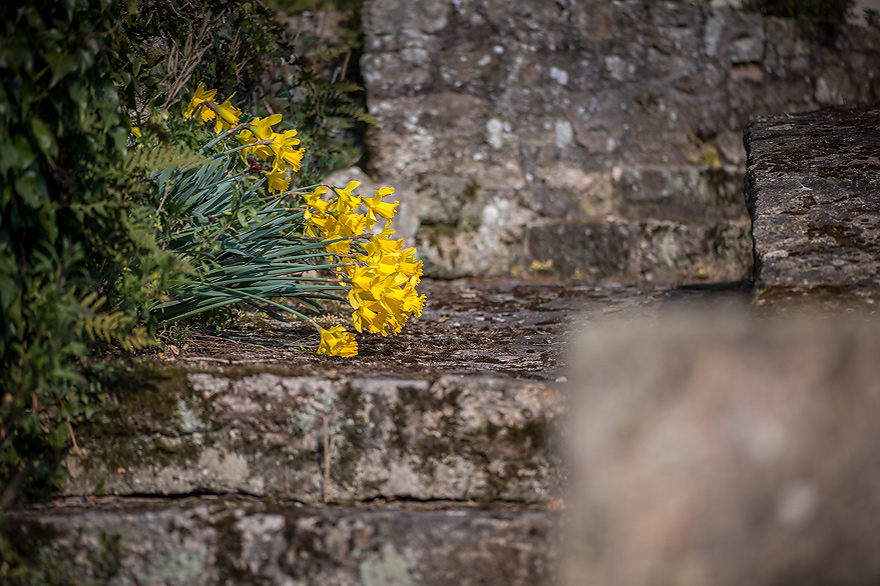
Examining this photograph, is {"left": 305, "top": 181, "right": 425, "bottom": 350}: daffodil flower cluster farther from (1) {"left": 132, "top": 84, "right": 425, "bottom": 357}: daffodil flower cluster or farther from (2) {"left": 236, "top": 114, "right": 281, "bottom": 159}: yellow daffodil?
(2) {"left": 236, "top": 114, "right": 281, "bottom": 159}: yellow daffodil

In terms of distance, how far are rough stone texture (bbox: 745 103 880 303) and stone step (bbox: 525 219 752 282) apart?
87cm

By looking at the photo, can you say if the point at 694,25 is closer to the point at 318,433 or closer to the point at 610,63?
the point at 610,63

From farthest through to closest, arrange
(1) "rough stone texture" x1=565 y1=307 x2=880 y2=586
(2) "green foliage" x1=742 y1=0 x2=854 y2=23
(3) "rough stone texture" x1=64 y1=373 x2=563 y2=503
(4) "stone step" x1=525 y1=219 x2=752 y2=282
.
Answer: (2) "green foliage" x1=742 y1=0 x2=854 y2=23 → (4) "stone step" x1=525 y1=219 x2=752 y2=282 → (3) "rough stone texture" x1=64 y1=373 x2=563 y2=503 → (1) "rough stone texture" x1=565 y1=307 x2=880 y2=586

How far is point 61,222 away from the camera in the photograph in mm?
1324

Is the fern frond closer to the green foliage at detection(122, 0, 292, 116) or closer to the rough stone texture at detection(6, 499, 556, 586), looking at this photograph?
the green foliage at detection(122, 0, 292, 116)

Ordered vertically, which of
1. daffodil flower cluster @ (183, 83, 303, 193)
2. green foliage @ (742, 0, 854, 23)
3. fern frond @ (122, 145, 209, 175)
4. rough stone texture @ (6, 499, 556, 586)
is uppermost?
green foliage @ (742, 0, 854, 23)

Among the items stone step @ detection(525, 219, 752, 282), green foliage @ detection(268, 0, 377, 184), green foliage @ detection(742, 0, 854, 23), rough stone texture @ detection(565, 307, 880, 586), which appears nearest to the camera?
rough stone texture @ detection(565, 307, 880, 586)

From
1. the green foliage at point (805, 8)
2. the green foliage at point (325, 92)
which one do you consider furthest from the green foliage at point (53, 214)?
the green foliage at point (805, 8)

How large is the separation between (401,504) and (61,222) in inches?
37.0

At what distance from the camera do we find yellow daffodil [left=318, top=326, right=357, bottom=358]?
5.24ft

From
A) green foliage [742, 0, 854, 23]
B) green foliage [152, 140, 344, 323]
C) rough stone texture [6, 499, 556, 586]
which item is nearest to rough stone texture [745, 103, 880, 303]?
rough stone texture [6, 499, 556, 586]

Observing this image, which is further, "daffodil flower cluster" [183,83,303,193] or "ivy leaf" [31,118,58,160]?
"daffodil flower cluster" [183,83,303,193]

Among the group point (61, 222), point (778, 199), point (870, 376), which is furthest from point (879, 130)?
point (61, 222)

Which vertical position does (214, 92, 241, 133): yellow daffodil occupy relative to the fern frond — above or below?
above
